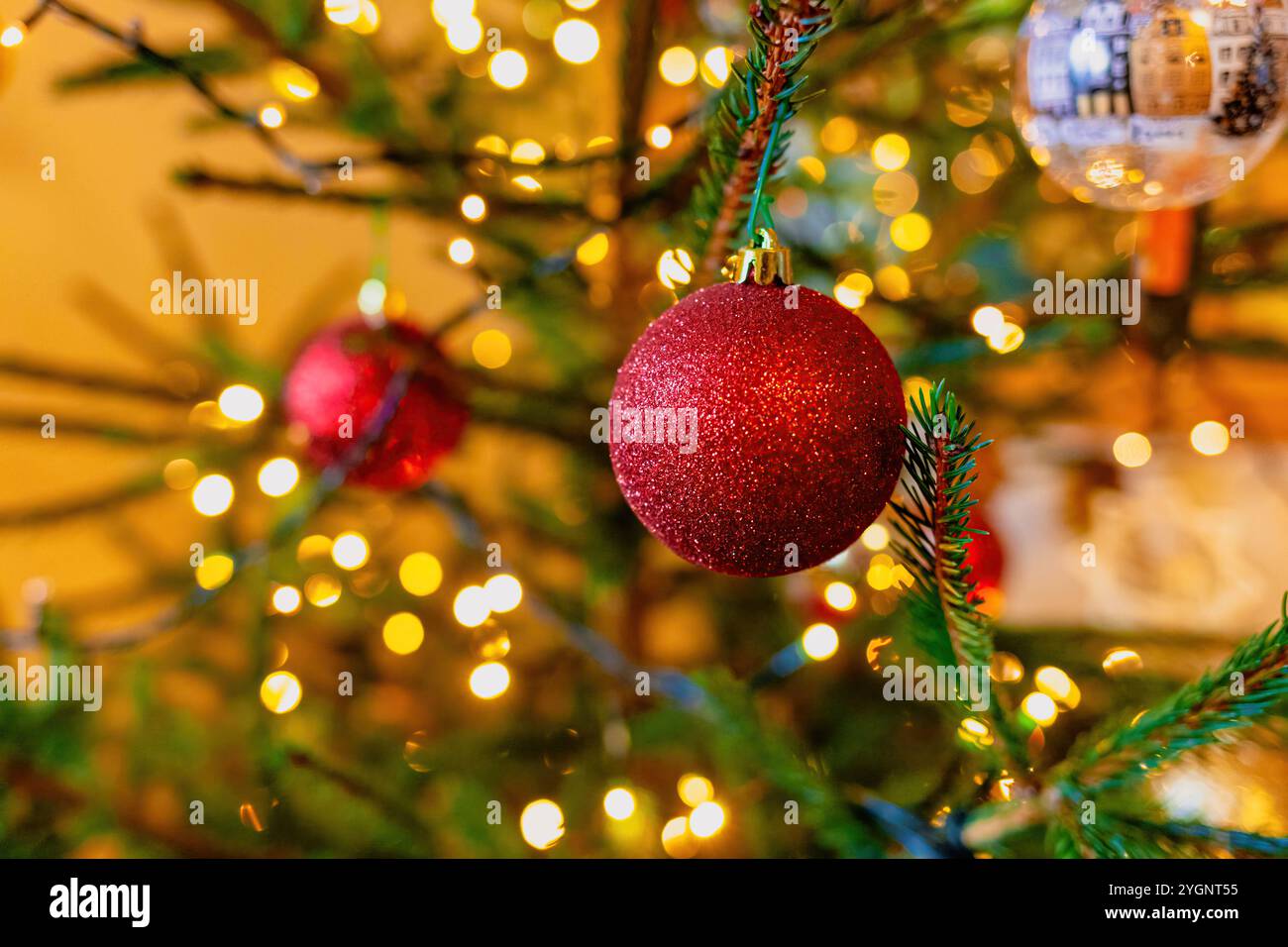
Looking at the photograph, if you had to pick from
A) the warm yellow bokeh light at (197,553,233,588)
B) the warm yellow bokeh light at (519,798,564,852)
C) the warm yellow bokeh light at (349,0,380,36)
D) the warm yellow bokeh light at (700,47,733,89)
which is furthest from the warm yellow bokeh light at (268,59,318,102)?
the warm yellow bokeh light at (519,798,564,852)

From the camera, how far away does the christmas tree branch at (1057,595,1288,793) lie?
15.2 inches

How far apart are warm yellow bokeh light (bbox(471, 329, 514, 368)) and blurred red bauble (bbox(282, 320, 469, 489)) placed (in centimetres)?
57

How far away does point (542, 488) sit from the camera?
1536mm

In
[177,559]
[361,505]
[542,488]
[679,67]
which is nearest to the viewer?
[679,67]

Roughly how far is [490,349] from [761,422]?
962 mm

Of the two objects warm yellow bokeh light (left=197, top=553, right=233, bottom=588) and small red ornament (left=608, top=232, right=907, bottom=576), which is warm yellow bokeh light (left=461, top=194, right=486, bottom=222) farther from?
warm yellow bokeh light (left=197, top=553, right=233, bottom=588)

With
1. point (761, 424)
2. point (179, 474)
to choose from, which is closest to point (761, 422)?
point (761, 424)

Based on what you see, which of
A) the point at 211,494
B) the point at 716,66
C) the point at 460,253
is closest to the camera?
the point at 460,253

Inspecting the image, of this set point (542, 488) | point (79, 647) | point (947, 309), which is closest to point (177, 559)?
point (542, 488)

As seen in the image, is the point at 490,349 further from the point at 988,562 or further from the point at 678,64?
the point at 988,562

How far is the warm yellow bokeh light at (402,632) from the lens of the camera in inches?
48.6

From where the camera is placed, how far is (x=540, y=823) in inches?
31.5
